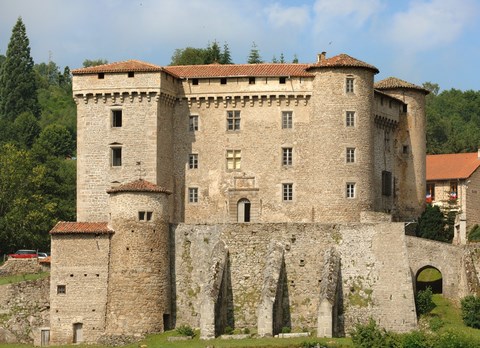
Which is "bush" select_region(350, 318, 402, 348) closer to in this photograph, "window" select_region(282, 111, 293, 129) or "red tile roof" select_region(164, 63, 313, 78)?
"window" select_region(282, 111, 293, 129)

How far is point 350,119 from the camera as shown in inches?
2798

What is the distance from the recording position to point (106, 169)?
232 ft

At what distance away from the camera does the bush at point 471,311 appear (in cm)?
6228

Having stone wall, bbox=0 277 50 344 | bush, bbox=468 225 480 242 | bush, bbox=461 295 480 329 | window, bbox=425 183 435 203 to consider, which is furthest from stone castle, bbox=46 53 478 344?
window, bbox=425 183 435 203

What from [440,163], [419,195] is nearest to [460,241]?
[419,195]

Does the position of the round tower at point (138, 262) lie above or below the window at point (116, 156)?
below

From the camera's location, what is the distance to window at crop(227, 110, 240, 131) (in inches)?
2852

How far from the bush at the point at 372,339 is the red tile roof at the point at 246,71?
1818 cm

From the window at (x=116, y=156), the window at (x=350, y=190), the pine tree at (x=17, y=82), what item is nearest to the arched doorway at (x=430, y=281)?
the window at (x=350, y=190)

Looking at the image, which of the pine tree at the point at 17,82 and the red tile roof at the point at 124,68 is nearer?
the red tile roof at the point at 124,68

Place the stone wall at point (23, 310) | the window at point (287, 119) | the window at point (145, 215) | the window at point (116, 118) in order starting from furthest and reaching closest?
the window at point (287, 119)
the window at point (116, 118)
the stone wall at point (23, 310)
the window at point (145, 215)

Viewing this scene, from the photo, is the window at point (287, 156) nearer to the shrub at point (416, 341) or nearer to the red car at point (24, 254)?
the shrub at point (416, 341)

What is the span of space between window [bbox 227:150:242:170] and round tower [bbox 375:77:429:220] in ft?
38.0

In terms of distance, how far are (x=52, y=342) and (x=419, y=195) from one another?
87.6 ft
